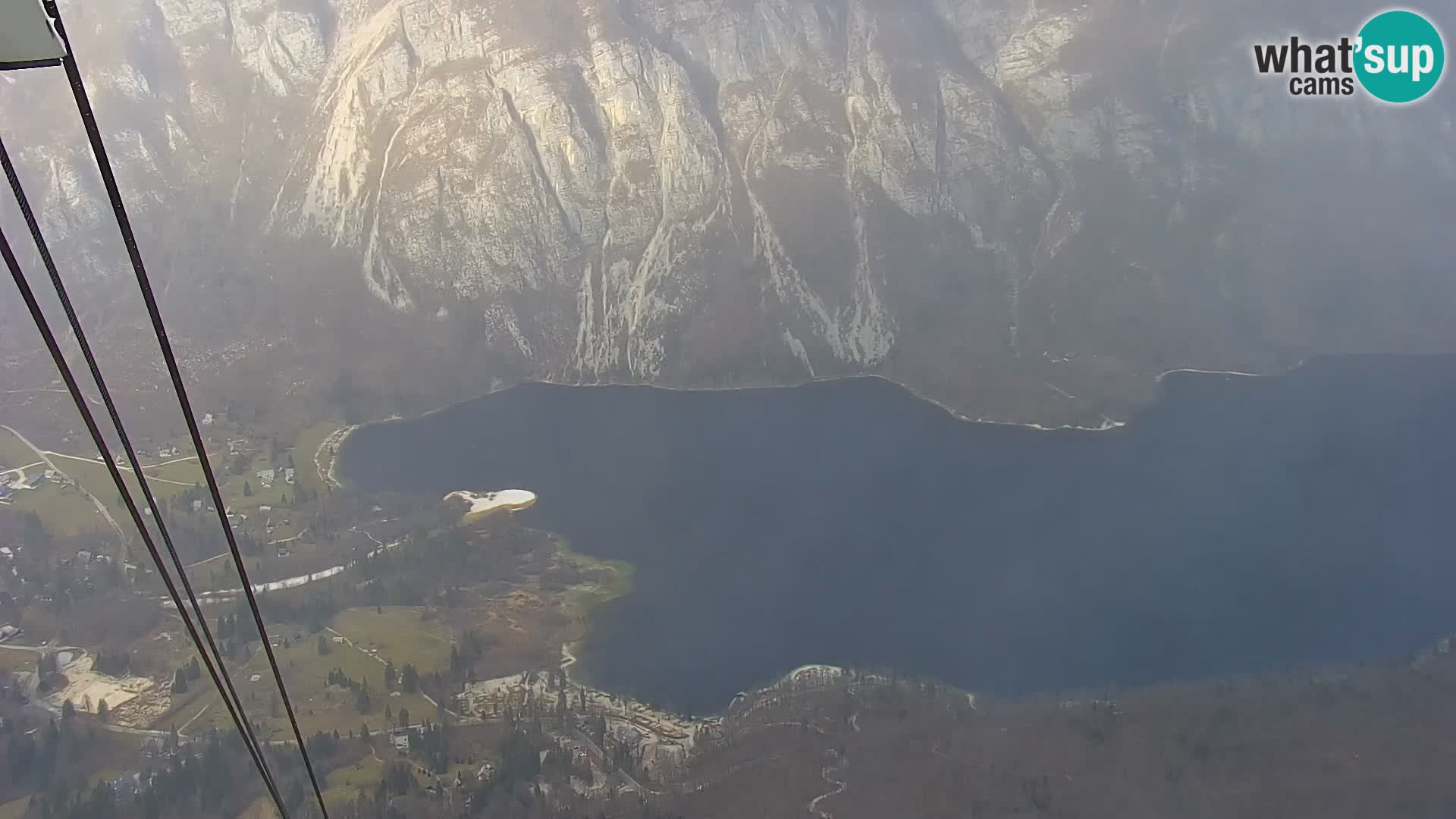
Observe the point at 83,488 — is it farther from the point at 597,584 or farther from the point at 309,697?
the point at 597,584

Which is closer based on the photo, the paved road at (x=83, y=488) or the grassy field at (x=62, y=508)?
the grassy field at (x=62, y=508)

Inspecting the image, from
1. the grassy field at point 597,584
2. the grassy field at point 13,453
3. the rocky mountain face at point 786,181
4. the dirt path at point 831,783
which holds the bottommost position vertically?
the dirt path at point 831,783

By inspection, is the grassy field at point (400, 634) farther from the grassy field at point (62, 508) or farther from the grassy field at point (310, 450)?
the grassy field at point (62, 508)

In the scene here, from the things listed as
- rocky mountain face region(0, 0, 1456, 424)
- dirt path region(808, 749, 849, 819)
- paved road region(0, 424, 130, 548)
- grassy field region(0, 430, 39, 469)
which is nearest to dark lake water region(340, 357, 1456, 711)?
dirt path region(808, 749, 849, 819)

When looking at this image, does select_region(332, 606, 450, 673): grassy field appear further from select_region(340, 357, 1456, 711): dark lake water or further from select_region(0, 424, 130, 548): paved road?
select_region(0, 424, 130, 548): paved road

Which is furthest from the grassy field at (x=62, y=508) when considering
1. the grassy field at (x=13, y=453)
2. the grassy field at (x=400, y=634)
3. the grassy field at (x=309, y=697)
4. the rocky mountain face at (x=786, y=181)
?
the rocky mountain face at (x=786, y=181)

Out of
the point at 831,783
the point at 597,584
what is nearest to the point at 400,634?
the point at 597,584
